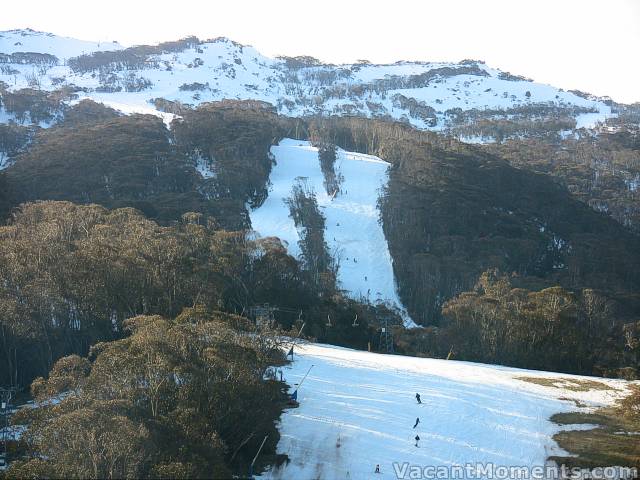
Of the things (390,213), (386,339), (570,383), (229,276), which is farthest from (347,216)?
(570,383)

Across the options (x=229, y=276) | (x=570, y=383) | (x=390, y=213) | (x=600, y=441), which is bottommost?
(x=570, y=383)

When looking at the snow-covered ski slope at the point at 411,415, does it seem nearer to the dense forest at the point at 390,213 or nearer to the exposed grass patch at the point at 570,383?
the exposed grass patch at the point at 570,383

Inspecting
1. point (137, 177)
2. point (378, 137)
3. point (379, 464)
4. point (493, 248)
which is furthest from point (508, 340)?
point (378, 137)

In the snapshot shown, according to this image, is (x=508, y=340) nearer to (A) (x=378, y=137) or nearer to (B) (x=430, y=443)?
(B) (x=430, y=443)

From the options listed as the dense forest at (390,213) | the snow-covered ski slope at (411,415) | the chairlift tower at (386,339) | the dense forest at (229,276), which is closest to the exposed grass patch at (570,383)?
the snow-covered ski slope at (411,415)

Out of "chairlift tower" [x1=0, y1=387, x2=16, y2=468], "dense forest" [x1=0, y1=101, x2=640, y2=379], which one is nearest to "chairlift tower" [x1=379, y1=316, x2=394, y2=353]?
"dense forest" [x1=0, y1=101, x2=640, y2=379]

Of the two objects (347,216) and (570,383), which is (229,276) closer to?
(570,383)

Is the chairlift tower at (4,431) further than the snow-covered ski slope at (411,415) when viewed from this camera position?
No
